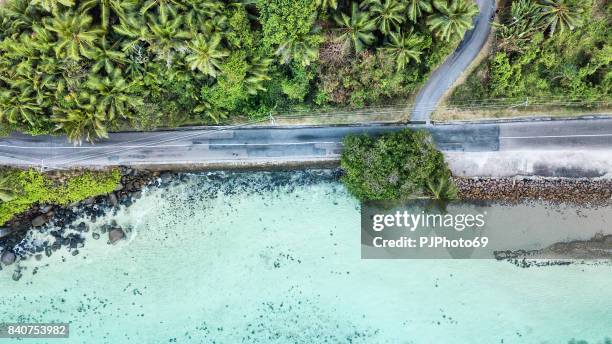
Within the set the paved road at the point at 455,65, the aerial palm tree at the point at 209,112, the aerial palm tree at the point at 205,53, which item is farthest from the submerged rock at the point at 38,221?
the paved road at the point at 455,65

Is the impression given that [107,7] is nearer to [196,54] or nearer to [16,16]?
[16,16]

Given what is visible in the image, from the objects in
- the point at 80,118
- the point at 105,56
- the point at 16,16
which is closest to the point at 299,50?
the point at 105,56

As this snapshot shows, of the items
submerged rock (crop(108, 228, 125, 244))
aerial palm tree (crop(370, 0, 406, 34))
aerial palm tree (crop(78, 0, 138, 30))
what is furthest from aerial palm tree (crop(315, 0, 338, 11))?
submerged rock (crop(108, 228, 125, 244))

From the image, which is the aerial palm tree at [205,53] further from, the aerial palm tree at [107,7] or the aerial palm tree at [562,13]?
the aerial palm tree at [562,13]

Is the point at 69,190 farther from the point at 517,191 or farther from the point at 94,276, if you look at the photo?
the point at 517,191

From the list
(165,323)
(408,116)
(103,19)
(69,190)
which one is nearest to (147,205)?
(69,190)
